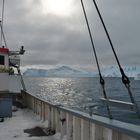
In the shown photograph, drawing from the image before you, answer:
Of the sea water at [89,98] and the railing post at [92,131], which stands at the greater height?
the railing post at [92,131]

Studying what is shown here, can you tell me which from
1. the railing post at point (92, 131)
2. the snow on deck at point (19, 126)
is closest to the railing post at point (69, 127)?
the snow on deck at point (19, 126)

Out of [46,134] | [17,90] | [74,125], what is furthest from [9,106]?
[74,125]

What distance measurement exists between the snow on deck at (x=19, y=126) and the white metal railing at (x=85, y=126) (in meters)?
0.39

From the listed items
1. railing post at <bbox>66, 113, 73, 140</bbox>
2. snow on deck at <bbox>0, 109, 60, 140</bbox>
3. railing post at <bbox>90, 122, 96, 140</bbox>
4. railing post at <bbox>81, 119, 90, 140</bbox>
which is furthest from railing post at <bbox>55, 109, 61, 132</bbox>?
railing post at <bbox>90, 122, 96, 140</bbox>

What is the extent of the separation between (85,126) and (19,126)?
346 cm

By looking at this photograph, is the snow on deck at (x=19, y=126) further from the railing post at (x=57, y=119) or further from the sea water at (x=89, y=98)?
the sea water at (x=89, y=98)

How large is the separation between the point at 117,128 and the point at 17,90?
8.46 m

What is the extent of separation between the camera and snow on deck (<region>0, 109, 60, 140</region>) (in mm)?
7137

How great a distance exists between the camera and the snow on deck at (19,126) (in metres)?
7.14

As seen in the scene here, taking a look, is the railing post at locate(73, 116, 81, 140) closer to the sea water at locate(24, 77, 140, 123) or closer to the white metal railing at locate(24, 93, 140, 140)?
the white metal railing at locate(24, 93, 140, 140)

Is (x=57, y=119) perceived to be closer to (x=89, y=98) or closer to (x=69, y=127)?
(x=69, y=127)

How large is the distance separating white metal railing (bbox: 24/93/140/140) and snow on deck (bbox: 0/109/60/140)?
39 cm

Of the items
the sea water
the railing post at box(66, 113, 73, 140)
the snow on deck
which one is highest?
the railing post at box(66, 113, 73, 140)

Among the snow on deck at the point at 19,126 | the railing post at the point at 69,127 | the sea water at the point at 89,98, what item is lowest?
the sea water at the point at 89,98
